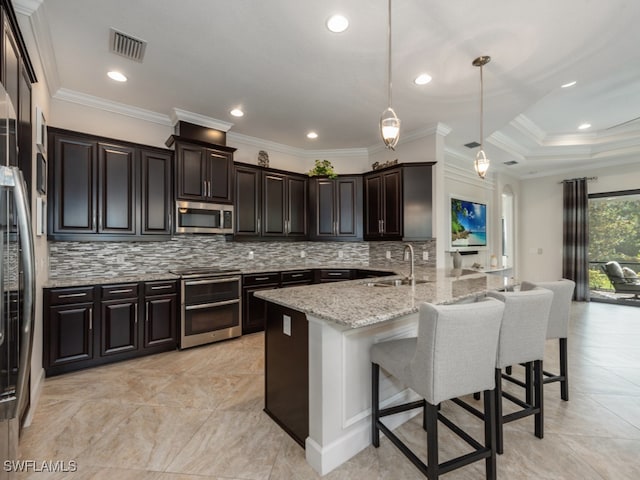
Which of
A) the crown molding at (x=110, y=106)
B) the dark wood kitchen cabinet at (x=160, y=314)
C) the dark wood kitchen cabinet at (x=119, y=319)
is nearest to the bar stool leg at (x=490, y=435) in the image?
the dark wood kitchen cabinet at (x=160, y=314)

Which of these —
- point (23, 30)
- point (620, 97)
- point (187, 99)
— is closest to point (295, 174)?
point (187, 99)

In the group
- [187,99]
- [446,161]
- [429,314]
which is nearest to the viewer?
[429,314]

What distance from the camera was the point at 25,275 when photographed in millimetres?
1136

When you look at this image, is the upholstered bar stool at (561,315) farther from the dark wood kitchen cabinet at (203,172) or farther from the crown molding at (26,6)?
the crown molding at (26,6)

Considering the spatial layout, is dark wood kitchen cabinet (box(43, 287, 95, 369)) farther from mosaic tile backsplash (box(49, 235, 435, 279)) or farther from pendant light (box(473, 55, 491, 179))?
pendant light (box(473, 55, 491, 179))

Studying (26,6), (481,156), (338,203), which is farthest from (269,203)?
(26,6)

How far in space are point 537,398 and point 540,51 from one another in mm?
2878

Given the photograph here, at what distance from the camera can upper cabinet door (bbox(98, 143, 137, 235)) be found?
10.9ft

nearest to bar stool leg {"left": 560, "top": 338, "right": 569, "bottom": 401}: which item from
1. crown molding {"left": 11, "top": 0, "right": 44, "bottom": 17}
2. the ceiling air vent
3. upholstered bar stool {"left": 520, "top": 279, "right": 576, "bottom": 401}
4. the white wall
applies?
upholstered bar stool {"left": 520, "top": 279, "right": 576, "bottom": 401}

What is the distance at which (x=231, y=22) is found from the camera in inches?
91.7

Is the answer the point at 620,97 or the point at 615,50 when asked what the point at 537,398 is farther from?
the point at 620,97

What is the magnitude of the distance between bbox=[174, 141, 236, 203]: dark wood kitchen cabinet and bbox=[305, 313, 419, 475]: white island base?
287cm

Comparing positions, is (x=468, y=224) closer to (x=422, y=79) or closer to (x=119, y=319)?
(x=422, y=79)

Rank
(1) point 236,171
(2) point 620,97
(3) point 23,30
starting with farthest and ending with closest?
(1) point 236,171, (2) point 620,97, (3) point 23,30
